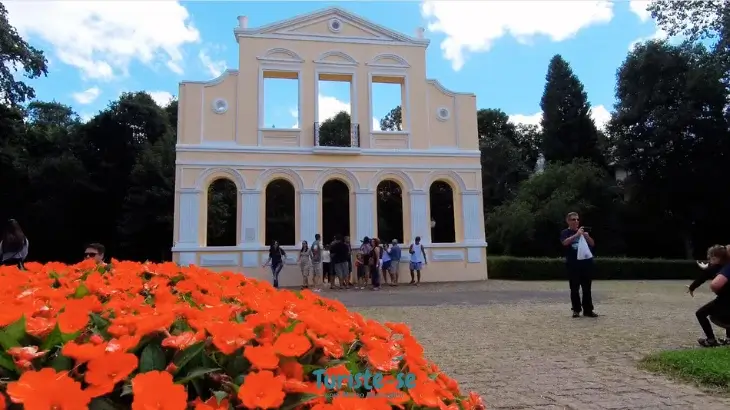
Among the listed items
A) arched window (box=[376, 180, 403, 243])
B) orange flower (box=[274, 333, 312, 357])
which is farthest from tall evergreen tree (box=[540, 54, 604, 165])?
orange flower (box=[274, 333, 312, 357])

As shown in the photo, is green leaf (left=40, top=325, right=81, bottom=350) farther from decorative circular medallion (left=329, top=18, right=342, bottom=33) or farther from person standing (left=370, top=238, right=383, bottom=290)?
decorative circular medallion (left=329, top=18, right=342, bottom=33)

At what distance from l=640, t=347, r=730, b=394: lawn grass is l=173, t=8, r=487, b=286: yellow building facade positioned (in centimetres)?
1364

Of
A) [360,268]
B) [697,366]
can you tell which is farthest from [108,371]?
[360,268]

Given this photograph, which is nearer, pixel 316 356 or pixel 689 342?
pixel 316 356

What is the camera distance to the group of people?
16781mm

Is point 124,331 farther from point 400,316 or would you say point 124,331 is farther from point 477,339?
point 400,316

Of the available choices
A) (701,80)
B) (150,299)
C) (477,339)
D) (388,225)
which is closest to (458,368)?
(477,339)

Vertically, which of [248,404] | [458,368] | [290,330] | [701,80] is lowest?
[458,368]

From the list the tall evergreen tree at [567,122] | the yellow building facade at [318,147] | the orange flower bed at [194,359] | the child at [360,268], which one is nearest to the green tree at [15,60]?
the yellow building facade at [318,147]

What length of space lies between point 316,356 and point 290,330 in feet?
0.40

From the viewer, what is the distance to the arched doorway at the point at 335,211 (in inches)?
1210

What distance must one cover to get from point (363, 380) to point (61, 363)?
0.81 metres

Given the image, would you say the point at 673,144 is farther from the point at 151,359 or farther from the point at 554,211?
the point at 151,359

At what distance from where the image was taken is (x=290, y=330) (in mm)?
1737
